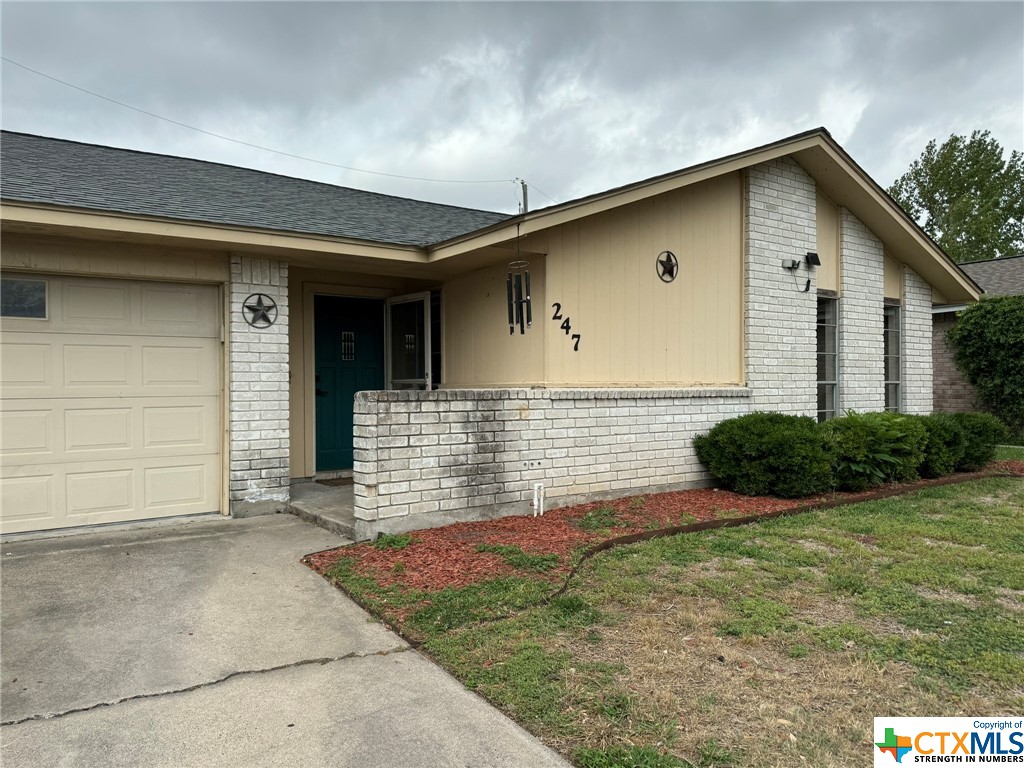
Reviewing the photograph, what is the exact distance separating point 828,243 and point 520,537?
6.70 m

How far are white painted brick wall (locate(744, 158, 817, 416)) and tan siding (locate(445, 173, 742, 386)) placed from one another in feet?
0.67

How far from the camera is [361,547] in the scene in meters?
5.14

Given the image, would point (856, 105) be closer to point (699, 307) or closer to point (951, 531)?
point (699, 307)

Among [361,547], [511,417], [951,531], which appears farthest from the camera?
[511,417]

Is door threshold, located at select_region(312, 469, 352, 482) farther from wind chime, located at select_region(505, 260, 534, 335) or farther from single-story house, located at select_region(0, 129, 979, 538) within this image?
wind chime, located at select_region(505, 260, 534, 335)

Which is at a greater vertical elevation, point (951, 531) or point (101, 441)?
point (101, 441)

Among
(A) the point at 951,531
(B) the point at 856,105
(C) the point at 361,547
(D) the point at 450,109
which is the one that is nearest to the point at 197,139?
(D) the point at 450,109

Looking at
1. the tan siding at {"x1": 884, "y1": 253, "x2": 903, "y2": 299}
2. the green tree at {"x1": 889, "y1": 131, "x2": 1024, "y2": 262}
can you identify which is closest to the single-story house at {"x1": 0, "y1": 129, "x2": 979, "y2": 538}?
the tan siding at {"x1": 884, "y1": 253, "x2": 903, "y2": 299}

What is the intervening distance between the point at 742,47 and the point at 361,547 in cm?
854

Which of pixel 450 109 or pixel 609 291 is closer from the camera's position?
pixel 609 291

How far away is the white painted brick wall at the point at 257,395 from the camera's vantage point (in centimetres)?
632

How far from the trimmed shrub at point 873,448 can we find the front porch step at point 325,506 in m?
5.19

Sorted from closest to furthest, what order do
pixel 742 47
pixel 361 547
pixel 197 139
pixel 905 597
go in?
pixel 905 597
pixel 361 547
pixel 742 47
pixel 197 139

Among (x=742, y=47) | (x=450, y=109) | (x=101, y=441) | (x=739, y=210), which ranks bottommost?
(x=101, y=441)
